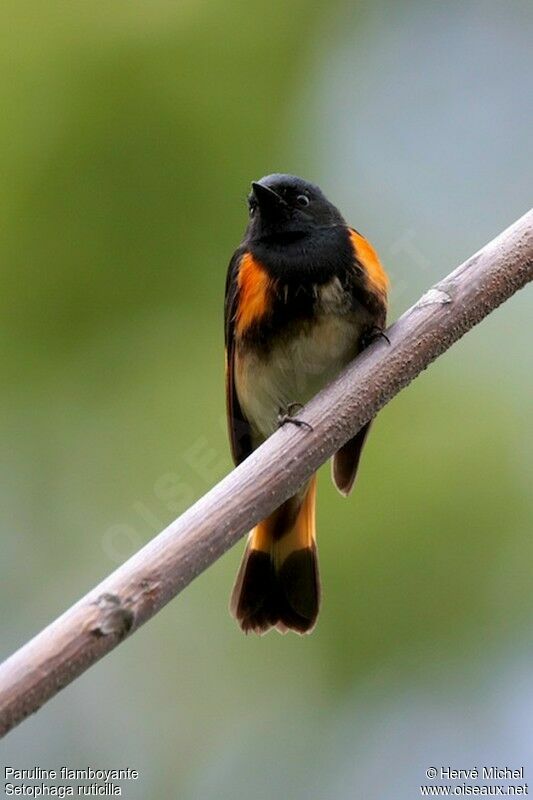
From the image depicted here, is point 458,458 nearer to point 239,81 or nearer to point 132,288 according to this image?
point 132,288

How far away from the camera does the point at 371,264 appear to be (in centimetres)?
340

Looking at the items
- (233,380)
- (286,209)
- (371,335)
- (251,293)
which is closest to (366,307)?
(371,335)

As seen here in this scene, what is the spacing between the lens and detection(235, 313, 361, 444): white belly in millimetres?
3236

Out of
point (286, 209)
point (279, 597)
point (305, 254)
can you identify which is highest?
point (286, 209)

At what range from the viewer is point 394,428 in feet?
12.6

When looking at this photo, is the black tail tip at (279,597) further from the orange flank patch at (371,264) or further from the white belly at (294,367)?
the orange flank patch at (371,264)

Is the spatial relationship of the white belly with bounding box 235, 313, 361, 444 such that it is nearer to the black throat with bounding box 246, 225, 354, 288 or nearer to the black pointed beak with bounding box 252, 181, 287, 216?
the black throat with bounding box 246, 225, 354, 288

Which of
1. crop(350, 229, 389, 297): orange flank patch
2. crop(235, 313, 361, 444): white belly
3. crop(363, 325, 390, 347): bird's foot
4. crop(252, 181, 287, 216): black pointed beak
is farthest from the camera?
crop(252, 181, 287, 216): black pointed beak

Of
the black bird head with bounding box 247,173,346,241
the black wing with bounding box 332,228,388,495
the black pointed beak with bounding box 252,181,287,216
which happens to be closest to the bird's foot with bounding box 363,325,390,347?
the black wing with bounding box 332,228,388,495

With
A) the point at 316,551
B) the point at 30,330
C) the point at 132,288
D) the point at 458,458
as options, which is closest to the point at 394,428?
the point at 458,458

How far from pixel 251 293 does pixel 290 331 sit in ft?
0.62

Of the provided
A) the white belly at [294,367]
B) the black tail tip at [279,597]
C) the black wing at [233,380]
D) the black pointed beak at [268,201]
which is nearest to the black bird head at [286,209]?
Answer: the black pointed beak at [268,201]

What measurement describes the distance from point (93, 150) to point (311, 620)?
6.02ft

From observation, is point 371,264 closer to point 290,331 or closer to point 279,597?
point 290,331
